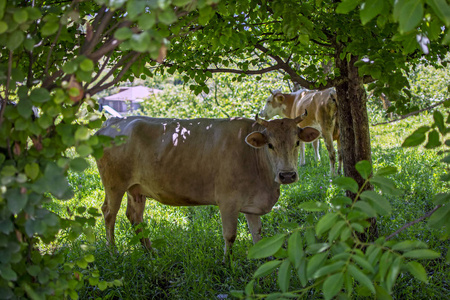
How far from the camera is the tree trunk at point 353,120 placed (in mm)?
4682

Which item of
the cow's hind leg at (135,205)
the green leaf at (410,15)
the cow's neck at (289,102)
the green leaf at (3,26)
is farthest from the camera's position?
the cow's neck at (289,102)

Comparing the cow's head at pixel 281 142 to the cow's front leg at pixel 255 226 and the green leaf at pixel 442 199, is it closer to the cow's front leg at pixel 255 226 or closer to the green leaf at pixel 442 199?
the cow's front leg at pixel 255 226

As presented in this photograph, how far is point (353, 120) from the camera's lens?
4.82m

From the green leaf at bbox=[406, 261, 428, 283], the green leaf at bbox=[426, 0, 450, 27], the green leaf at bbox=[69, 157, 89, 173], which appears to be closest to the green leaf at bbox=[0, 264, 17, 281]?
the green leaf at bbox=[69, 157, 89, 173]

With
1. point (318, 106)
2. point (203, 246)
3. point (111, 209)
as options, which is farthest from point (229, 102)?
point (203, 246)

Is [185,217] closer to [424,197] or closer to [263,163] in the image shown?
[263,163]

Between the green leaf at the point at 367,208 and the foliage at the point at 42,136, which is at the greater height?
the foliage at the point at 42,136

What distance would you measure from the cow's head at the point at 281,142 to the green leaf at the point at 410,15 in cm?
284

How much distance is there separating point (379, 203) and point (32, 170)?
1.47 meters

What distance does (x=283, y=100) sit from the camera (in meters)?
10.6

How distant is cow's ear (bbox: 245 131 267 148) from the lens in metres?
4.47

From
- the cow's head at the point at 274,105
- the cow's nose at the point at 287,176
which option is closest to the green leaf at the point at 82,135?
the cow's nose at the point at 287,176

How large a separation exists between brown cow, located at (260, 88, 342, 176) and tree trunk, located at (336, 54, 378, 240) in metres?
3.15

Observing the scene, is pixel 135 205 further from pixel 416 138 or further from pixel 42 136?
pixel 416 138
